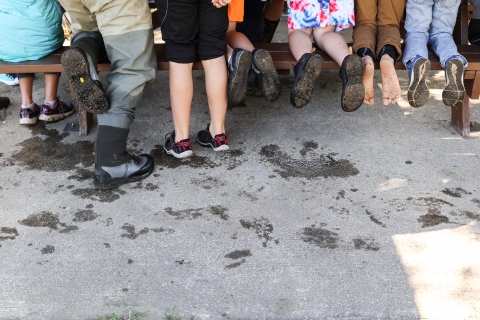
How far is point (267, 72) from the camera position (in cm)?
324

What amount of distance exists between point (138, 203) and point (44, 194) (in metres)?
0.55

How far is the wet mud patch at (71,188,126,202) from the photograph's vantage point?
10.1ft

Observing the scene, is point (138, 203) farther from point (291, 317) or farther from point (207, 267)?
point (291, 317)

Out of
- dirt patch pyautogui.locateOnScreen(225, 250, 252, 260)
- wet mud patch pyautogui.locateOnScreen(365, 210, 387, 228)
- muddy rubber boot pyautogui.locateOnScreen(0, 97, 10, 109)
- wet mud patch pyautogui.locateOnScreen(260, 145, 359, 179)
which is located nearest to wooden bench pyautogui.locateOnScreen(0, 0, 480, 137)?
wet mud patch pyautogui.locateOnScreen(260, 145, 359, 179)

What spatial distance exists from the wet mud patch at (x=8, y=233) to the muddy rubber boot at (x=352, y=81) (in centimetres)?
190

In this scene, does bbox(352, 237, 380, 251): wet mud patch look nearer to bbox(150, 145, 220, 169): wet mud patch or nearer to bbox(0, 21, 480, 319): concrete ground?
bbox(0, 21, 480, 319): concrete ground

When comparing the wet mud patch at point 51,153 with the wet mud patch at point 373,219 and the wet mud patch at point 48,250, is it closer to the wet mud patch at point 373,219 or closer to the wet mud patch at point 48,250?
the wet mud patch at point 48,250

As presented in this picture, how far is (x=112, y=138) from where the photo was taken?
125 inches

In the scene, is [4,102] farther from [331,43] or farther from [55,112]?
[331,43]

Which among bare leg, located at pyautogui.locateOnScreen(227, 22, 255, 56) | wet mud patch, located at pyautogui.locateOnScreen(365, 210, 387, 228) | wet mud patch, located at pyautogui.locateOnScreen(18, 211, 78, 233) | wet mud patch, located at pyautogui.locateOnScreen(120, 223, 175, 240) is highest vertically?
bare leg, located at pyautogui.locateOnScreen(227, 22, 255, 56)

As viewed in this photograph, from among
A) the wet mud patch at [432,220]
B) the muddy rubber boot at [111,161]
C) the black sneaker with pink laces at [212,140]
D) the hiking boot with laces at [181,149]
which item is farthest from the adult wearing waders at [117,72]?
the wet mud patch at [432,220]

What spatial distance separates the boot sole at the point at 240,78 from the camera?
10.5 feet

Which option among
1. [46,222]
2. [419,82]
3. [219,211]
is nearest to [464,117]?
[419,82]

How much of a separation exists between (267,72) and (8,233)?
1.65 meters
